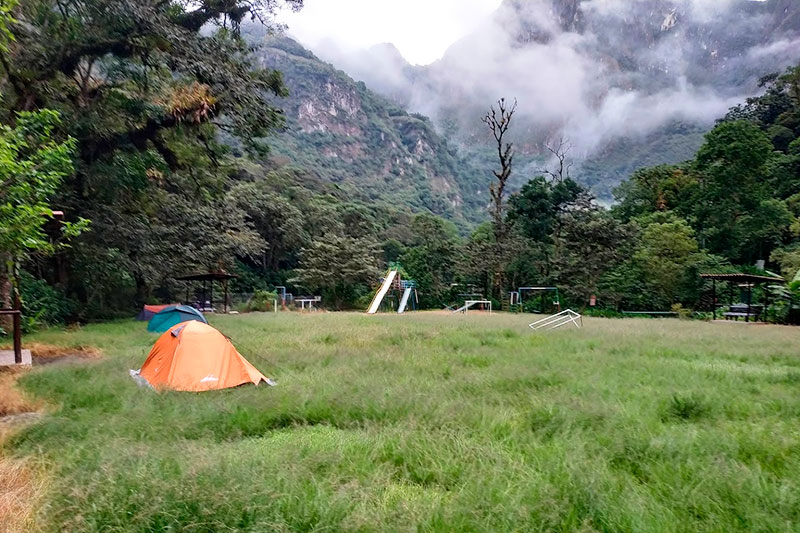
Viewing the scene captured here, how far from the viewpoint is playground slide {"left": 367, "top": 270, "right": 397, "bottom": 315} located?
1130 inches

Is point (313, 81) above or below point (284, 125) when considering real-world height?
above

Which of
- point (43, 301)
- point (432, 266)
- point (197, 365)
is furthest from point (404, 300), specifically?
point (197, 365)

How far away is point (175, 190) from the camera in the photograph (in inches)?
893

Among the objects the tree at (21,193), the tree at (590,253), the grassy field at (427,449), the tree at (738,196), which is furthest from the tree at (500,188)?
the tree at (21,193)

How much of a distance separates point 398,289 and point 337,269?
410 cm

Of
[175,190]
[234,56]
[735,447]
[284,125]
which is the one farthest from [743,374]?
[175,190]

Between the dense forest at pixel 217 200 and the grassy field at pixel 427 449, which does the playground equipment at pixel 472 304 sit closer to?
the dense forest at pixel 217 200

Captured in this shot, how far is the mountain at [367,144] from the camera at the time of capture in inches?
3890

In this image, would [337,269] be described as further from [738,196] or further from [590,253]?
[738,196]

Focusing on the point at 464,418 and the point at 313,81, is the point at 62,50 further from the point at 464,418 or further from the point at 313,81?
the point at 313,81

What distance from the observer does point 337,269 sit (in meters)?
31.0

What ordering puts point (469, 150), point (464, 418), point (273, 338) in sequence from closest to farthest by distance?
point (464, 418) → point (273, 338) → point (469, 150)

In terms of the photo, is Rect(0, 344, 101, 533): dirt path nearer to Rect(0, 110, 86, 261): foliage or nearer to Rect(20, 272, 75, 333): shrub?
Rect(0, 110, 86, 261): foliage

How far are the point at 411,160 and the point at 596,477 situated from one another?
116 m
